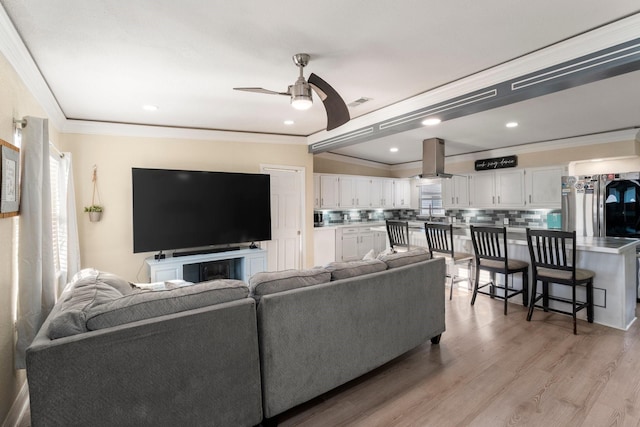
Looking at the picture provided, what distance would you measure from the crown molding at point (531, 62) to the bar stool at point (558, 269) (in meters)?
1.70

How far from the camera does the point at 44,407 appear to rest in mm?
1296

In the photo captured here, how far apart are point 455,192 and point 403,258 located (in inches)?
187

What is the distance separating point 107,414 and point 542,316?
4.21 m

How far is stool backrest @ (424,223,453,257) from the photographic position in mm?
4242

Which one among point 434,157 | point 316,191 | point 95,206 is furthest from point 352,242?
point 95,206

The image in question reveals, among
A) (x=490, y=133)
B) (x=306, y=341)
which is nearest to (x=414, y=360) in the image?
(x=306, y=341)

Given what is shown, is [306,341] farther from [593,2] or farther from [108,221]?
[108,221]

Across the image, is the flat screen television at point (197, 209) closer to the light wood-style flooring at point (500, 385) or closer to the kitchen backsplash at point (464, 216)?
the kitchen backsplash at point (464, 216)

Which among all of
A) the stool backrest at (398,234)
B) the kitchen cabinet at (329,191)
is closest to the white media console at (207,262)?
the stool backrest at (398,234)

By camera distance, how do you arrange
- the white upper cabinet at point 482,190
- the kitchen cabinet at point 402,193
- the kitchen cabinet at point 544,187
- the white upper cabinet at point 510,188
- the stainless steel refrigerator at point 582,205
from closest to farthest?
the stainless steel refrigerator at point 582,205, the kitchen cabinet at point 544,187, the white upper cabinet at point 510,188, the white upper cabinet at point 482,190, the kitchen cabinet at point 402,193

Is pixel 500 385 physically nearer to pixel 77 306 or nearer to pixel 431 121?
pixel 431 121

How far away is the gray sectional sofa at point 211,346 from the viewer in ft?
4.49

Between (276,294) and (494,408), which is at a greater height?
(276,294)

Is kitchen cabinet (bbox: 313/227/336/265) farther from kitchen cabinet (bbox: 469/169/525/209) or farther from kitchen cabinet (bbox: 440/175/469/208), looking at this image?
kitchen cabinet (bbox: 469/169/525/209)
